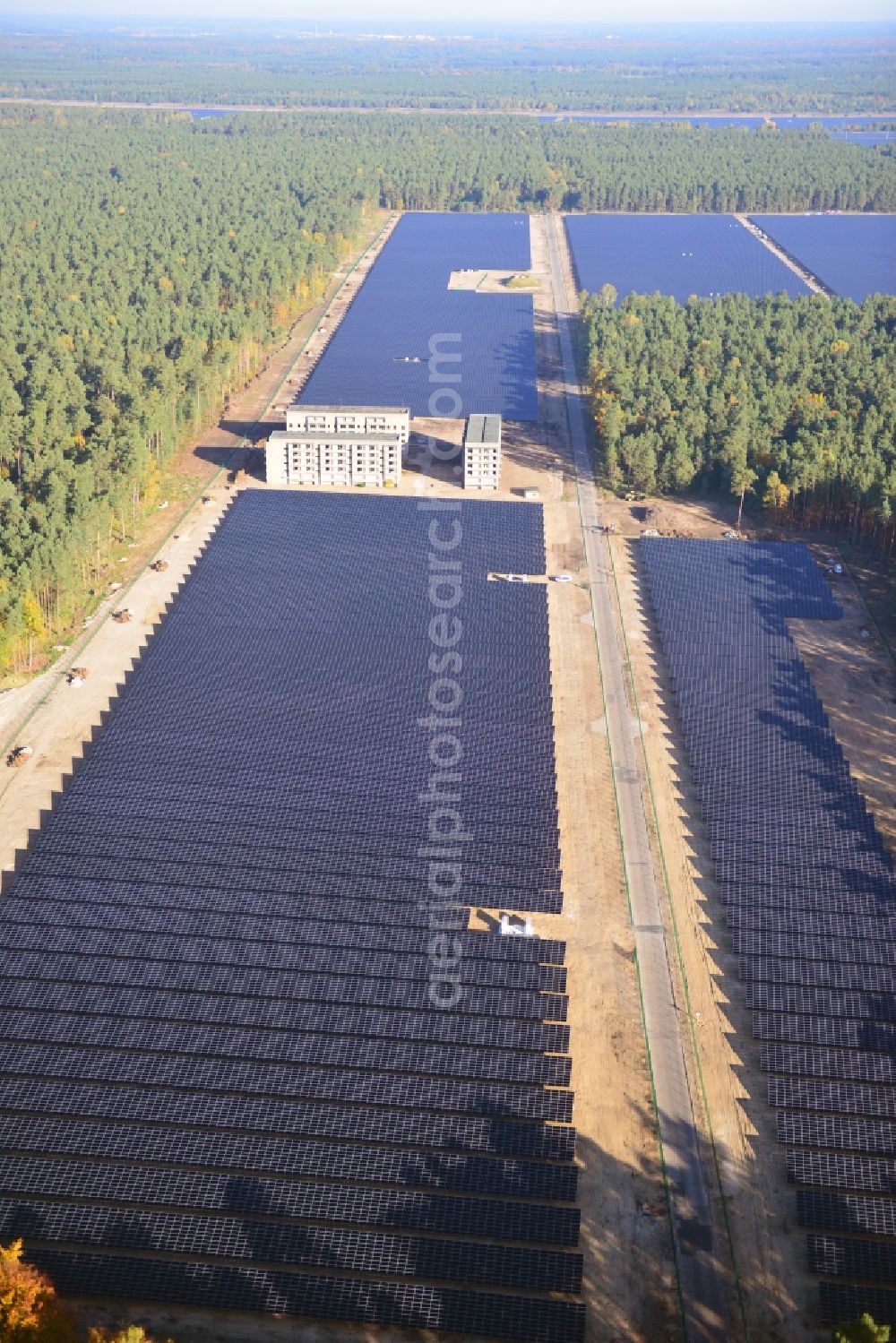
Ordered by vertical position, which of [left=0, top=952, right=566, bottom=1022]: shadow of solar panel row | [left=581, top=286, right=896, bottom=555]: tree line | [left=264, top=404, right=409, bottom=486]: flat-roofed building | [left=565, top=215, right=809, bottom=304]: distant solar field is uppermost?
[left=565, top=215, right=809, bottom=304]: distant solar field

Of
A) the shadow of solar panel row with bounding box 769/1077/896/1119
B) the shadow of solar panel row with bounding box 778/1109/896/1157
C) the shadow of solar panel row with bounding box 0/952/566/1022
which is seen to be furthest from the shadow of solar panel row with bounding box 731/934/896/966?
the shadow of solar panel row with bounding box 0/952/566/1022

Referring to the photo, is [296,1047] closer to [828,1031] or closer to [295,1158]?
[295,1158]

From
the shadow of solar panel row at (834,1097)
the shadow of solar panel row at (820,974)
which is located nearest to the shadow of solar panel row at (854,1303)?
the shadow of solar panel row at (834,1097)

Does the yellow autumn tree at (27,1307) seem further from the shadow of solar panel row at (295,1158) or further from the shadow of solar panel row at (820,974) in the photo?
the shadow of solar panel row at (820,974)

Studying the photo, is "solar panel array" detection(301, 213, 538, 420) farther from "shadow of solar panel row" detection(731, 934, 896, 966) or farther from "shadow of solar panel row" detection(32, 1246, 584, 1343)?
"shadow of solar panel row" detection(32, 1246, 584, 1343)

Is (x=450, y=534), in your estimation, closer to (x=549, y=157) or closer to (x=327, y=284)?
(x=327, y=284)

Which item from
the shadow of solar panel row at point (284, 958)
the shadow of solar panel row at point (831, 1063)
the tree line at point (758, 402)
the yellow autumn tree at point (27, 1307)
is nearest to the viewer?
the yellow autumn tree at point (27, 1307)

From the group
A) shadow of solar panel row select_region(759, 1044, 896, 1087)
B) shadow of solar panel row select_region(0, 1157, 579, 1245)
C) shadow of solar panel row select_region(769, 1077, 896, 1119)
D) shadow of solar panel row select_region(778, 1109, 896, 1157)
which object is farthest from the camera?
shadow of solar panel row select_region(759, 1044, 896, 1087)
